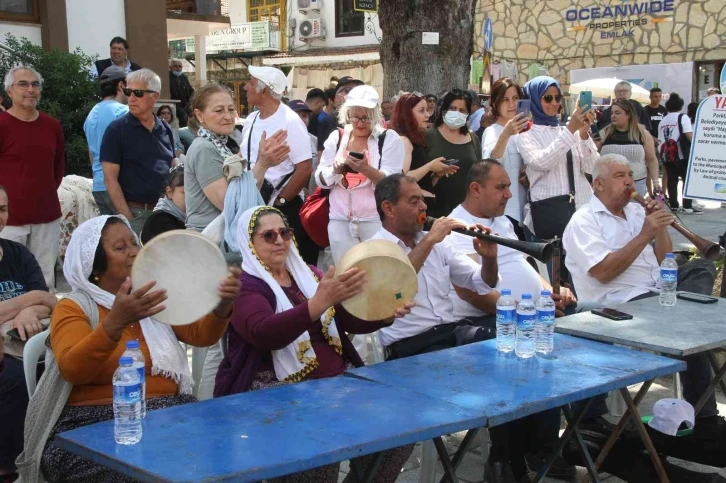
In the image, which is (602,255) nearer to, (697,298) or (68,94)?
(697,298)

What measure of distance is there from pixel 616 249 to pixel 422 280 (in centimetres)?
127

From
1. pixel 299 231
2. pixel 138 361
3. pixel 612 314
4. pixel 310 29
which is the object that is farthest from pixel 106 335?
pixel 310 29

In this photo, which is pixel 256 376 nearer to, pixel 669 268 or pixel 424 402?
pixel 424 402

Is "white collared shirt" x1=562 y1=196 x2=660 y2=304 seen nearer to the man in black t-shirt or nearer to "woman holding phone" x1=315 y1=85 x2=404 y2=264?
"woman holding phone" x1=315 y1=85 x2=404 y2=264

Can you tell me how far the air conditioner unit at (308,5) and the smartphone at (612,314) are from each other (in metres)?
23.9

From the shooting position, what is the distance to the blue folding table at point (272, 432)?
2.26 meters

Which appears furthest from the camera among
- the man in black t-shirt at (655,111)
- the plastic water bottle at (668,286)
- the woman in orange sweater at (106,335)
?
the man in black t-shirt at (655,111)

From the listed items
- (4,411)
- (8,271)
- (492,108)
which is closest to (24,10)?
(492,108)

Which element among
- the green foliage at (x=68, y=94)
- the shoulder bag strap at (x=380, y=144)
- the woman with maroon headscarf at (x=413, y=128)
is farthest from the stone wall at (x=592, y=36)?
the shoulder bag strap at (x=380, y=144)

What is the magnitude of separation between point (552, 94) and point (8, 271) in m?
3.75

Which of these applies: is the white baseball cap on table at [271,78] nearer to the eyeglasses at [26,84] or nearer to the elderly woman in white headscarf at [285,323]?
the eyeglasses at [26,84]

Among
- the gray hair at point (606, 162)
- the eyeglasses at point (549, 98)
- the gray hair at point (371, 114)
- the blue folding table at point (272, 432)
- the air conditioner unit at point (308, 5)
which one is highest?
the air conditioner unit at point (308, 5)

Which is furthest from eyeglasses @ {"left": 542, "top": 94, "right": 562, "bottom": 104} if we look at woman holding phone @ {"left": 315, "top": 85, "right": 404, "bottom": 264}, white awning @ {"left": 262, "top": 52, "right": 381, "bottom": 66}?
white awning @ {"left": 262, "top": 52, "right": 381, "bottom": 66}

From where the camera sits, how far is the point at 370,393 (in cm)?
287
